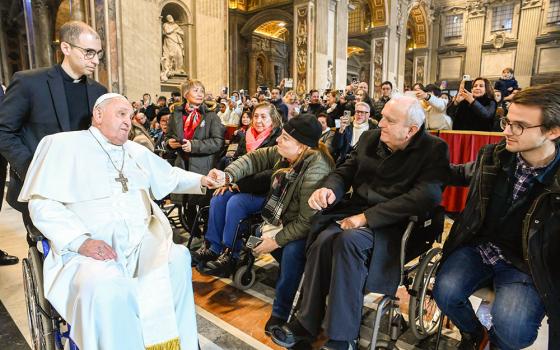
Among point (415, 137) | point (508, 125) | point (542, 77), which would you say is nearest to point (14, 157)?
point (415, 137)

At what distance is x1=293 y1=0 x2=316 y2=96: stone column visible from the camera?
1442 centimetres

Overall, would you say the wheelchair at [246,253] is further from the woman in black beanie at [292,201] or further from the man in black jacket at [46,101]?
the man in black jacket at [46,101]

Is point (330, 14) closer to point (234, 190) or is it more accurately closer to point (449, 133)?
point (449, 133)

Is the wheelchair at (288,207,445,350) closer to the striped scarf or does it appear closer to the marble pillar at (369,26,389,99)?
the striped scarf

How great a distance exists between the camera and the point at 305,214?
2459mm

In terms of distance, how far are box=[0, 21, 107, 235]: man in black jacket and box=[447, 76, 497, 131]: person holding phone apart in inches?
178

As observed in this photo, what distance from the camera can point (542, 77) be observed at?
2080cm

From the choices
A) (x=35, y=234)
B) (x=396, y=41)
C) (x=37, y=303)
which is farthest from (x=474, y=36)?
(x=37, y=303)

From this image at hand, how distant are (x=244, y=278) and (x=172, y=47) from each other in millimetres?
9582

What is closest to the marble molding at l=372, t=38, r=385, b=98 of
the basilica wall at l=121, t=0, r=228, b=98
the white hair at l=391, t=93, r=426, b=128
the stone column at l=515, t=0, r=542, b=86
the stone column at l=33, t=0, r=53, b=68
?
the stone column at l=515, t=0, r=542, b=86

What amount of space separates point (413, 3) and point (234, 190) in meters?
23.4

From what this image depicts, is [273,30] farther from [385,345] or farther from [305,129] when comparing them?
[385,345]

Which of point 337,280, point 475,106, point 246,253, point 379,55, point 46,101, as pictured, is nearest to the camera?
point 337,280

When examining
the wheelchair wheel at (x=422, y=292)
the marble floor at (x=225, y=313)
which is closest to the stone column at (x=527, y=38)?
the marble floor at (x=225, y=313)
